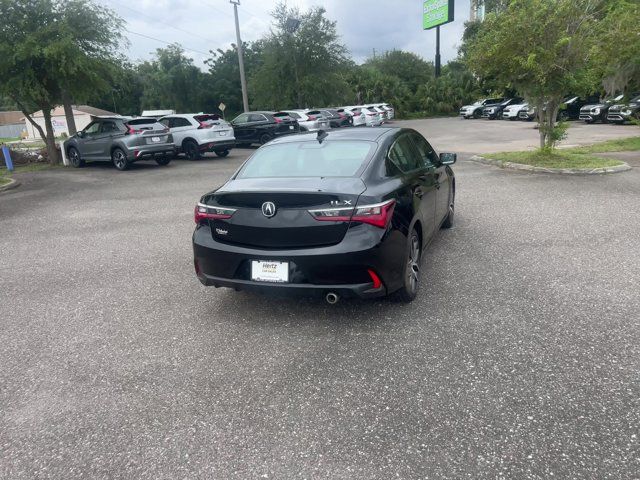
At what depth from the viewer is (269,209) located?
12.9 ft

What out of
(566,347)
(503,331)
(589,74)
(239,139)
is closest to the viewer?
(566,347)

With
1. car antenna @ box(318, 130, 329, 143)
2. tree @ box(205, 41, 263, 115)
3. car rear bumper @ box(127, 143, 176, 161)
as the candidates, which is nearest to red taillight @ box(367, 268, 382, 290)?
car antenna @ box(318, 130, 329, 143)

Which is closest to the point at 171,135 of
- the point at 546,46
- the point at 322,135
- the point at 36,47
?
the point at 36,47

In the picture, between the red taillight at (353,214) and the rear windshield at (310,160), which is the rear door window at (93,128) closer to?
the rear windshield at (310,160)

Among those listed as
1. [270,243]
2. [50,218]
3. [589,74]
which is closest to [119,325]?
[270,243]

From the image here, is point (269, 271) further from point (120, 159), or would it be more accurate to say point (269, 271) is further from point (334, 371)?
point (120, 159)

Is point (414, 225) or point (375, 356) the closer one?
point (375, 356)

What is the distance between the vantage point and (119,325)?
14.5 ft

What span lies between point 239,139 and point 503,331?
1930cm

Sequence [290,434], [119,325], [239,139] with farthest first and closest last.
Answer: [239,139] < [119,325] < [290,434]

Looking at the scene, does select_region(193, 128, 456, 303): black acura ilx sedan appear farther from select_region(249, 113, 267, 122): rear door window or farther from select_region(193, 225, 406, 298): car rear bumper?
select_region(249, 113, 267, 122): rear door window

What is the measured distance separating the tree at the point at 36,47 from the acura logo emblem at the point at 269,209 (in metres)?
14.9

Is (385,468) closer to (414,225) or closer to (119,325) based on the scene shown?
(414,225)

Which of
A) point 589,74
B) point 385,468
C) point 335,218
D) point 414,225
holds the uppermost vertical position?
point 589,74
